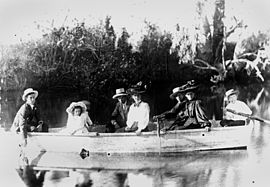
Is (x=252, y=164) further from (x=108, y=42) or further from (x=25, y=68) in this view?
(x=25, y=68)

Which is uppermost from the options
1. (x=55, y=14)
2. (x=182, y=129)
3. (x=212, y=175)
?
(x=55, y=14)

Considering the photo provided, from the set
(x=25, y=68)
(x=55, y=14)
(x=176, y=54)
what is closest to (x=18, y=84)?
(x=25, y=68)

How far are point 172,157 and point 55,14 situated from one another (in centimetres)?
61

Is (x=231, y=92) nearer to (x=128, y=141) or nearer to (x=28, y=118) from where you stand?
(x=128, y=141)

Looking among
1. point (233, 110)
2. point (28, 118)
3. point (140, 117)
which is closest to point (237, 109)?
point (233, 110)

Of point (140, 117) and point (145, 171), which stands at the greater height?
point (140, 117)

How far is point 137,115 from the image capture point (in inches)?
69.6

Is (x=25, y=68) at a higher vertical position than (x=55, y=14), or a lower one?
lower

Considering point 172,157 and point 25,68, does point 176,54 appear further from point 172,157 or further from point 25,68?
point 25,68

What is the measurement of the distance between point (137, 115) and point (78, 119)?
0.20 m

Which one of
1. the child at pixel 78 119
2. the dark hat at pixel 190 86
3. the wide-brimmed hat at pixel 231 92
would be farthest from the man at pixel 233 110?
the child at pixel 78 119

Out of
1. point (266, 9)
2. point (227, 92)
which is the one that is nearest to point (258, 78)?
point (227, 92)

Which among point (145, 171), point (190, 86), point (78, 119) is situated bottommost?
point (145, 171)

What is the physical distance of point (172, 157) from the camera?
178 cm
